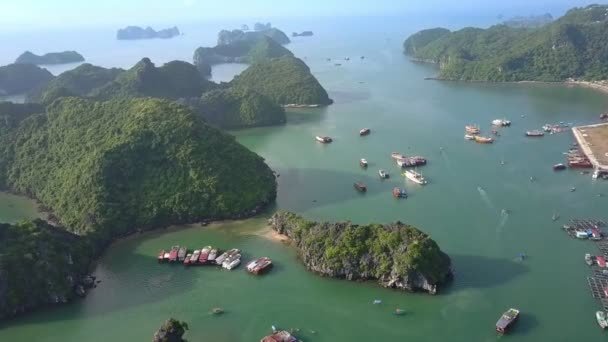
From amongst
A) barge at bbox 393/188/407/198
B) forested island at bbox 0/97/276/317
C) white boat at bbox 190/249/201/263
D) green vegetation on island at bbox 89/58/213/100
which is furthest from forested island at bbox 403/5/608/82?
white boat at bbox 190/249/201/263

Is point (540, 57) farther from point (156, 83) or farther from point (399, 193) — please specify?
point (156, 83)

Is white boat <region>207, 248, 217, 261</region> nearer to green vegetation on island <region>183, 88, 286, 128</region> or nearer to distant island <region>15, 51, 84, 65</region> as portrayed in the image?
green vegetation on island <region>183, 88, 286, 128</region>

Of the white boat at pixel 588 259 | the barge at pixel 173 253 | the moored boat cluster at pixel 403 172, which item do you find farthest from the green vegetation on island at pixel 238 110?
the white boat at pixel 588 259

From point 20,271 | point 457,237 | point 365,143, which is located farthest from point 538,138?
point 20,271

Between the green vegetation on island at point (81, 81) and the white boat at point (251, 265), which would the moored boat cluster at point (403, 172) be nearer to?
the white boat at point (251, 265)

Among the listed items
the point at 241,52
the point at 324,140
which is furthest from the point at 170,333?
the point at 241,52

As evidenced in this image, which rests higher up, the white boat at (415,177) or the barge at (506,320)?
the white boat at (415,177)
